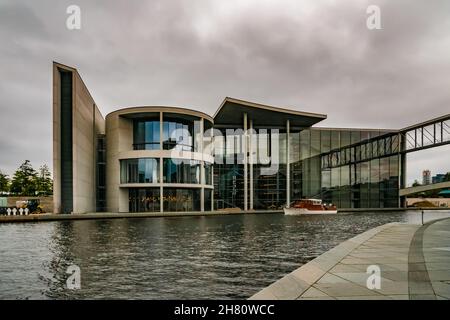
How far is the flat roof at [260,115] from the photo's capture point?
53.1 meters

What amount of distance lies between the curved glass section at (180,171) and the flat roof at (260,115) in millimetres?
10276

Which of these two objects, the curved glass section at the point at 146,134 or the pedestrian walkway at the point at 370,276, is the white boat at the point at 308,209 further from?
the pedestrian walkway at the point at 370,276

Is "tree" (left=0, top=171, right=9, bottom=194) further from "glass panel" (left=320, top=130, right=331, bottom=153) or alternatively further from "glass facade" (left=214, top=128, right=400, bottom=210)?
"glass panel" (left=320, top=130, right=331, bottom=153)

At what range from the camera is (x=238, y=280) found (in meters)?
8.60

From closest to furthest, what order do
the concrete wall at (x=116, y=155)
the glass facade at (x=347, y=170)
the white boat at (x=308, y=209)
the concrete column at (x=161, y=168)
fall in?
the white boat at (x=308, y=209) → the concrete column at (x=161, y=168) → the concrete wall at (x=116, y=155) → the glass facade at (x=347, y=170)

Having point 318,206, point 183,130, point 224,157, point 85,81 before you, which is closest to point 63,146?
point 85,81

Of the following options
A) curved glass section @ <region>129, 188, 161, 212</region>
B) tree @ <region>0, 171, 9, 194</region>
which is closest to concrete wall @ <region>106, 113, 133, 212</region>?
curved glass section @ <region>129, 188, 161, 212</region>

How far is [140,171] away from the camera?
Result: 4919 centimetres

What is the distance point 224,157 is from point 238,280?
5242 cm

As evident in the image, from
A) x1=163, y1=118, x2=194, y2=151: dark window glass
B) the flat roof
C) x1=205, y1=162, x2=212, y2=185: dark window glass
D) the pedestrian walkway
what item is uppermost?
the flat roof

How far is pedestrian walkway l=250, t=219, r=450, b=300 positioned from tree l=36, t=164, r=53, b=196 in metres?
86.7

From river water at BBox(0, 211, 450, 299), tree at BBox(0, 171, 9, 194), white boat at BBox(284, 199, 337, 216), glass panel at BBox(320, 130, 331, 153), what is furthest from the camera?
tree at BBox(0, 171, 9, 194)

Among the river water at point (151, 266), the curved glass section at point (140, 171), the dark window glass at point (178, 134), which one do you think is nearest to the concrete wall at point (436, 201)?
the dark window glass at point (178, 134)

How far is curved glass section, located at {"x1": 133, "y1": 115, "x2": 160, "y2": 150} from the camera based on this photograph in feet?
166
